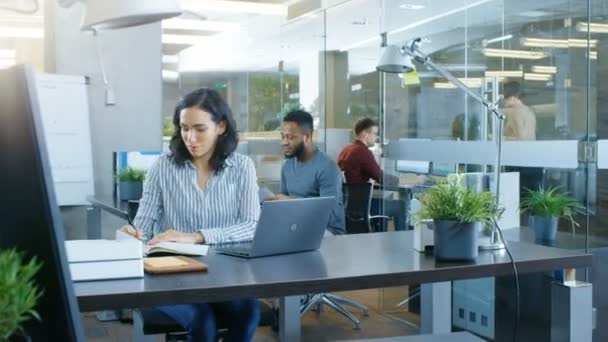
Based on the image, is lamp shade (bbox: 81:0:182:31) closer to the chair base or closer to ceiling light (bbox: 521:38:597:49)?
ceiling light (bbox: 521:38:597:49)

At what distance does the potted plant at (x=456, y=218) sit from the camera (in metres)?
2.02

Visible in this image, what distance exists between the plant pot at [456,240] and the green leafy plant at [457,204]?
0.02 metres

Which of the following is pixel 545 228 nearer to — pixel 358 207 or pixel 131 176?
pixel 358 207

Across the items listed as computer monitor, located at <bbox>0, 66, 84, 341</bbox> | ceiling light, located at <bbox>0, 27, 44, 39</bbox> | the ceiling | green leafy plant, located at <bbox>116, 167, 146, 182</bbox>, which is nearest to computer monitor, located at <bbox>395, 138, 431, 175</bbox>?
the ceiling

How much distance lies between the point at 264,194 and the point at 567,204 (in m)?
1.58

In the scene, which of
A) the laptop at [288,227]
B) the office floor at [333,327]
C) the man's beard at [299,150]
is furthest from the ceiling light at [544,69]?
the laptop at [288,227]

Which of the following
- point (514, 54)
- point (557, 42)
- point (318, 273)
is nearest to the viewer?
point (318, 273)

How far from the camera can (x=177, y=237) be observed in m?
2.34

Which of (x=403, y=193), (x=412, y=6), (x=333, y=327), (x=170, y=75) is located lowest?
(x=333, y=327)

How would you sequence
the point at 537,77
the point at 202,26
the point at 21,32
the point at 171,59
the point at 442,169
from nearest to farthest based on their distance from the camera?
the point at 537,77 < the point at 442,169 < the point at 202,26 < the point at 171,59 < the point at 21,32

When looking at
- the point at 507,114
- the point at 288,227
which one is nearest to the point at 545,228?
the point at 507,114

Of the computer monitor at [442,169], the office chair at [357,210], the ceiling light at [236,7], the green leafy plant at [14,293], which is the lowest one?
the office chair at [357,210]

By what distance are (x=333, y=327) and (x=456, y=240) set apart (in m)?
2.58

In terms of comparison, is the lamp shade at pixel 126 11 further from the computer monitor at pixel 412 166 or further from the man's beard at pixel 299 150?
the computer monitor at pixel 412 166
